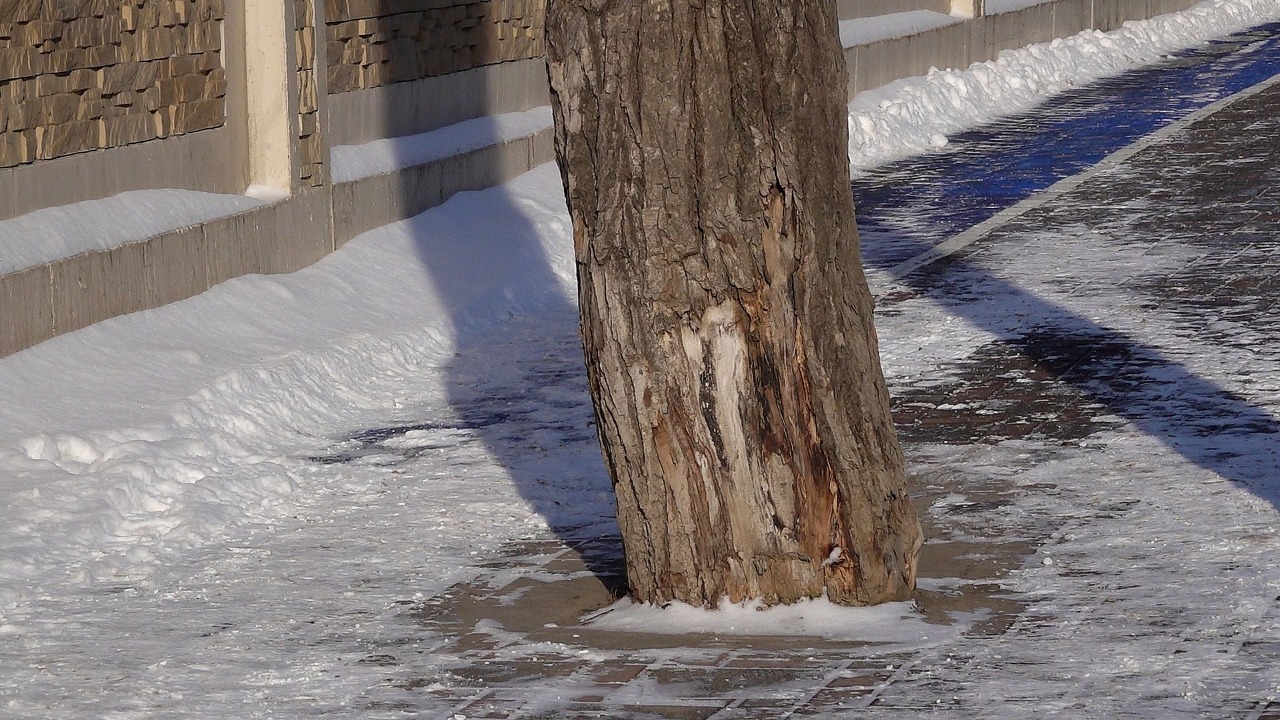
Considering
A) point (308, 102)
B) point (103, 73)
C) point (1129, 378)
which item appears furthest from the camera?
point (308, 102)

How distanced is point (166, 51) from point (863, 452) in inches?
203

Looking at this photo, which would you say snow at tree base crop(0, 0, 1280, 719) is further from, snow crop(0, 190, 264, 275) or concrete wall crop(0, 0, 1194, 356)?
concrete wall crop(0, 0, 1194, 356)

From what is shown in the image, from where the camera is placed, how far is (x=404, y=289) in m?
10.2

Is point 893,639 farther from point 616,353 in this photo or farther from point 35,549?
point 35,549

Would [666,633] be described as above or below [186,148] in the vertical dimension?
below

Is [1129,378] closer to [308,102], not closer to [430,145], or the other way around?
[308,102]

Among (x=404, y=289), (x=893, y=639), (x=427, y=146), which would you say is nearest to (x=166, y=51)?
(x=404, y=289)

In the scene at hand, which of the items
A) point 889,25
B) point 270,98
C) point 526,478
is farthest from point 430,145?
point 889,25

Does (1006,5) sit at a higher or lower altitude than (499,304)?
higher

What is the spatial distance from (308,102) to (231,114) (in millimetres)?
476

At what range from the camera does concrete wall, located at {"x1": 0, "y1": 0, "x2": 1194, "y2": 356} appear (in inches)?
332

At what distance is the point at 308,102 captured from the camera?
34.2ft

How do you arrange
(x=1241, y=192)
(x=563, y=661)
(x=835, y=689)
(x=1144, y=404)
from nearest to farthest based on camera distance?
(x=835, y=689), (x=563, y=661), (x=1144, y=404), (x=1241, y=192)

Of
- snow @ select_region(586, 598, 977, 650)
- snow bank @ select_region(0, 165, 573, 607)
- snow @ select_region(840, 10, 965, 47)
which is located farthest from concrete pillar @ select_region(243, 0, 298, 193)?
snow @ select_region(840, 10, 965, 47)
